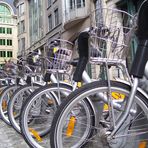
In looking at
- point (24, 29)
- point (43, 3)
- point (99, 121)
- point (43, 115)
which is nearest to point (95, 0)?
point (43, 3)

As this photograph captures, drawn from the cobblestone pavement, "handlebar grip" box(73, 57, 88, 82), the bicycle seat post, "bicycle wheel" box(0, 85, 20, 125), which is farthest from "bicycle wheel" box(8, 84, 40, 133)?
the bicycle seat post

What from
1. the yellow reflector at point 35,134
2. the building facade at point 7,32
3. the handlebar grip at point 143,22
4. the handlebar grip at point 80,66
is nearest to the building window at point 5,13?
the building facade at point 7,32

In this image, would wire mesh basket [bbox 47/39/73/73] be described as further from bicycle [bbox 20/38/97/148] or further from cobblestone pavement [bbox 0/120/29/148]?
cobblestone pavement [bbox 0/120/29/148]

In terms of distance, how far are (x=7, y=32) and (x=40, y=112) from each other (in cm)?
5472

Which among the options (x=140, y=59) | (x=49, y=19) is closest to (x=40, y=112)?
(x=140, y=59)

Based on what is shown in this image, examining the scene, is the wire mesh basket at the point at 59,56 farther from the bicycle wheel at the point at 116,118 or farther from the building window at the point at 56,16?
the building window at the point at 56,16

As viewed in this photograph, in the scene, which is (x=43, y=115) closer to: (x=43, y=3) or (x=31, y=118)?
(x=31, y=118)

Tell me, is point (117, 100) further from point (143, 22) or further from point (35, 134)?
point (35, 134)

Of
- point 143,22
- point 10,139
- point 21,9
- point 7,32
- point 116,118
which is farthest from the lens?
point 7,32

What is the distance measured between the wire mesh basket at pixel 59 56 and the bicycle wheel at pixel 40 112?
263 mm

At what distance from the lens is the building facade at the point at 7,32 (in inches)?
→ 2200

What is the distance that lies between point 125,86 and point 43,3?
92.9 ft

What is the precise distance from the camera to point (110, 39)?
241cm

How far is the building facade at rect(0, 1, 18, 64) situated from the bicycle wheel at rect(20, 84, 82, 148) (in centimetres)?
5196
